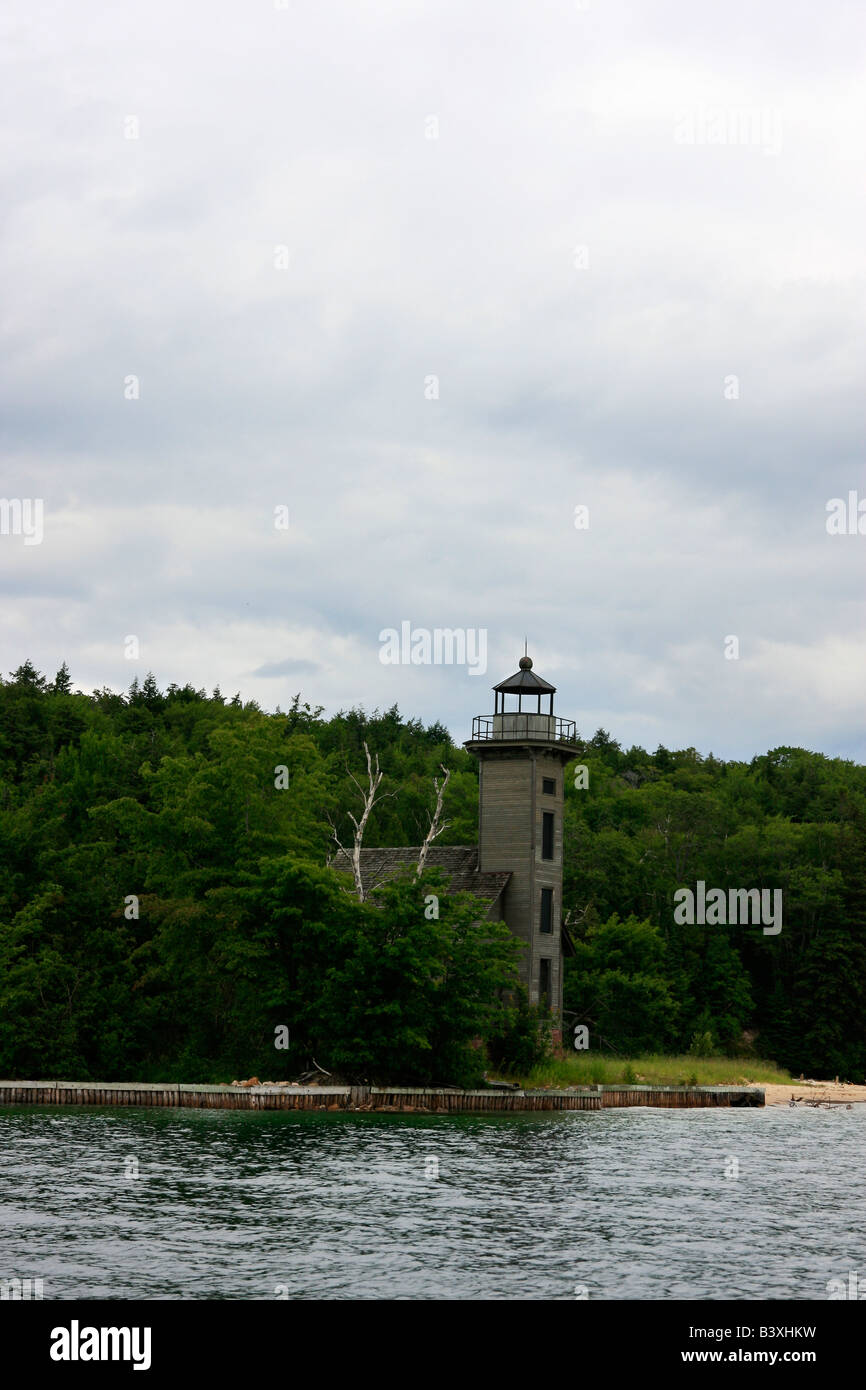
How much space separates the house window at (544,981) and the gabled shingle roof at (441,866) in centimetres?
386

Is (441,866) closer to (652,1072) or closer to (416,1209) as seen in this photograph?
(652,1072)

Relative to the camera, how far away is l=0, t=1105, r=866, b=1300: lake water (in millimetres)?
22391

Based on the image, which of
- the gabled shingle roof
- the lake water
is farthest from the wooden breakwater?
the gabled shingle roof

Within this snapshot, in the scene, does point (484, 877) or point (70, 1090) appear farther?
point (484, 877)

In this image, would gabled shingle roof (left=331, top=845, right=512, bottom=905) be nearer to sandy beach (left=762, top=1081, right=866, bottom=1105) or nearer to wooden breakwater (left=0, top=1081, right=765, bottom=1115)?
wooden breakwater (left=0, top=1081, right=765, bottom=1115)

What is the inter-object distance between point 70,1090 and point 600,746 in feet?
344

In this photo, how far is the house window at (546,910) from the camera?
59500mm

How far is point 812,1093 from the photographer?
69562 millimetres

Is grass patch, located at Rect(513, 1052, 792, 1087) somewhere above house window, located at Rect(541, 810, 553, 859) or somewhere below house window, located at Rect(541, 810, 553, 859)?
below

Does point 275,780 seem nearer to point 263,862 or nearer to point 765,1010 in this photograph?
point 263,862

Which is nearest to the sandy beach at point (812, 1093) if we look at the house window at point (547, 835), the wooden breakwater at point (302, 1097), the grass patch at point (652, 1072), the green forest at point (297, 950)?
the grass patch at point (652, 1072)

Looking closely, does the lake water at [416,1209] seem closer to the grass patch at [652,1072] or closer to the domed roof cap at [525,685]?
the grass patch at [652,1072]
